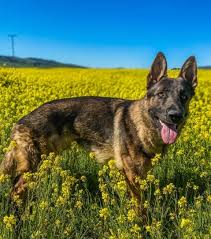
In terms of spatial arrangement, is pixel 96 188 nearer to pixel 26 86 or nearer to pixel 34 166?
pixel 34 166

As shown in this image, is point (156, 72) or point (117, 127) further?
point (117, 127)

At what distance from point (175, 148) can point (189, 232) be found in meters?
4.97

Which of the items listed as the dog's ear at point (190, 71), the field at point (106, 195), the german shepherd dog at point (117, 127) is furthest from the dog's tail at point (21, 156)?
the dog's ear at point (190, 71)

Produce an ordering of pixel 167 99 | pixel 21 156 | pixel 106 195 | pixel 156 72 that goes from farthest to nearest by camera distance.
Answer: pixel 156 72, pixel 21 156, pixel 167 99, pixel 106 195

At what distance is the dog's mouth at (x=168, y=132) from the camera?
659 cm

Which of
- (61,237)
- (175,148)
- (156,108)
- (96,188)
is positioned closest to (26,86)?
(175,148)

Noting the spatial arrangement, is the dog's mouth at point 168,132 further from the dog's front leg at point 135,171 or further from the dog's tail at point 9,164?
the dog's tail at point 9,164

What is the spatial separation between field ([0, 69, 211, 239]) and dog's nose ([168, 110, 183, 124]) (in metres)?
0.58

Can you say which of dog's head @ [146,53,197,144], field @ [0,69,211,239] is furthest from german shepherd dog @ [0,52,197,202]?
field @ [0,69,211,239]

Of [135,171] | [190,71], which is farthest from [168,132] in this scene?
[190,71]

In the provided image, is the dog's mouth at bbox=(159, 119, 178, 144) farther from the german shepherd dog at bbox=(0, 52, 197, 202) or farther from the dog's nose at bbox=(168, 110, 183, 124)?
the dog's nose at bbox=(168, 110, 183, 124)

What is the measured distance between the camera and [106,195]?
5.17 m

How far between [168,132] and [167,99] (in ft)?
1.54

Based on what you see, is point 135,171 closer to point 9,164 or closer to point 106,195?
point 106,195
